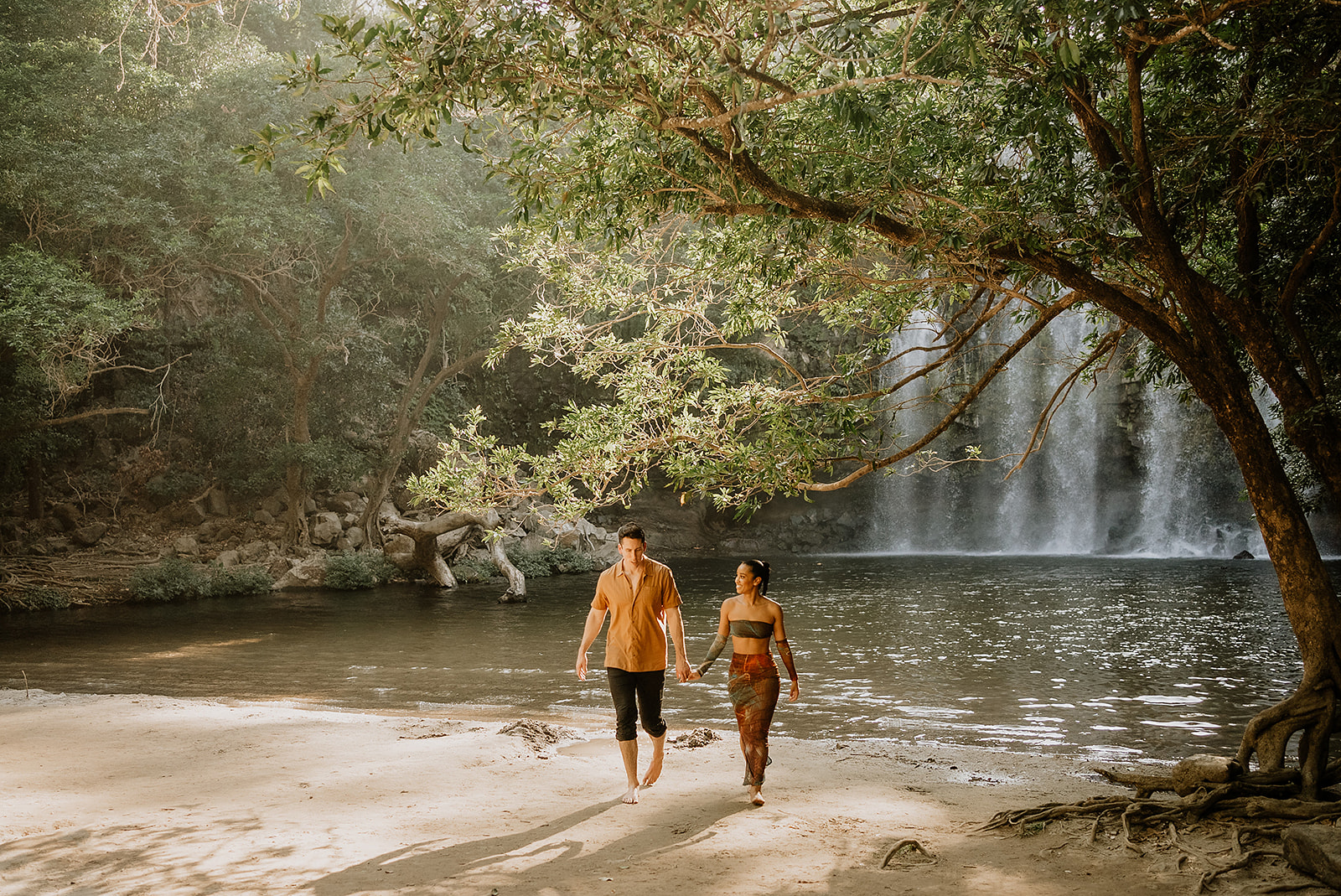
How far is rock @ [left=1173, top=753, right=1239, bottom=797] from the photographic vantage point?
230 inches

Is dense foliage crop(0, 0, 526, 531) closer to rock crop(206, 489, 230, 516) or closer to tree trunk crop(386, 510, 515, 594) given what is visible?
rock crop(206, 489, 230, 516)

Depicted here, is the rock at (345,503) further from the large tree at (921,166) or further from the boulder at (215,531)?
the large tree at (921,166)

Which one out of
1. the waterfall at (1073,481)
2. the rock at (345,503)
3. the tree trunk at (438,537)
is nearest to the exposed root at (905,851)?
the tree trunk at (438,537)

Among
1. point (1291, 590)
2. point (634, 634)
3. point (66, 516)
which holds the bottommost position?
point (634, 634)

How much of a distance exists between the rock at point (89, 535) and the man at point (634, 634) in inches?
974

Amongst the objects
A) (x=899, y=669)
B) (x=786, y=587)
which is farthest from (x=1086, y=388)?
(x=899, y=669)

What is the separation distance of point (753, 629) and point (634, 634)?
773 millimetres

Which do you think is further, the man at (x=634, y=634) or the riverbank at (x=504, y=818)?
the man at (x=634, y=634)

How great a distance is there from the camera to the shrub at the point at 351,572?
24.1 meters

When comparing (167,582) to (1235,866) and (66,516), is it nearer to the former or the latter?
(66,516)

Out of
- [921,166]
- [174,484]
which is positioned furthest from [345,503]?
[921,166]

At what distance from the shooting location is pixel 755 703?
591 centimetres

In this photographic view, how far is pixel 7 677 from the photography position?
40.8 ft

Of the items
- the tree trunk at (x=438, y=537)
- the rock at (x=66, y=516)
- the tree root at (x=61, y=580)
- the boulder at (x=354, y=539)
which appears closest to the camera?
the tree root at (x=61, y=580)
